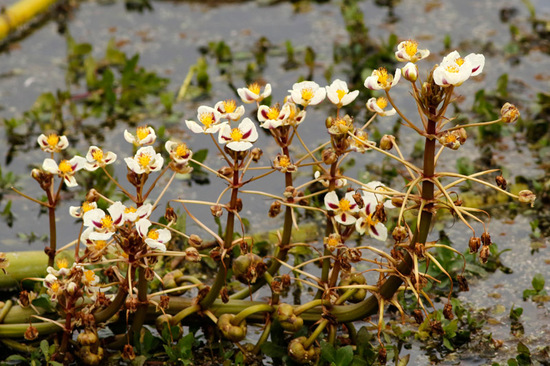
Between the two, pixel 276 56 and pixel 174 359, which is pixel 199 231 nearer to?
pixel 174 359

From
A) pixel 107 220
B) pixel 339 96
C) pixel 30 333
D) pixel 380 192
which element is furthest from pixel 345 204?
pixel 30 333

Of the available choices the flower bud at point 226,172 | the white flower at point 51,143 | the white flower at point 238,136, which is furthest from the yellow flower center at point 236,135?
the white flower at point 51,143

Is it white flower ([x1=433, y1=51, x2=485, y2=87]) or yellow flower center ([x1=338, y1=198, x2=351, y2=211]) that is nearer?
white flower ([x1=433, y1=51, x2=485, y2=87])

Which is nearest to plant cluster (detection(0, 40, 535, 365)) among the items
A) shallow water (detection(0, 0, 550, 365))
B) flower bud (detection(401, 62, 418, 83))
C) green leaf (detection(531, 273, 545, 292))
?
flower bud (detection(401, 62, 418, 83))

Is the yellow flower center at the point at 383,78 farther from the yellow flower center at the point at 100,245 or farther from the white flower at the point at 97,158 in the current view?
the yellow flower center at the point at 100,245

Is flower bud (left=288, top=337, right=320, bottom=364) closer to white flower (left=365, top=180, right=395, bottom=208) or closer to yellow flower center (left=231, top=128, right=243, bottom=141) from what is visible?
white flower (left=365, top=180, right=395, bottom=208)
